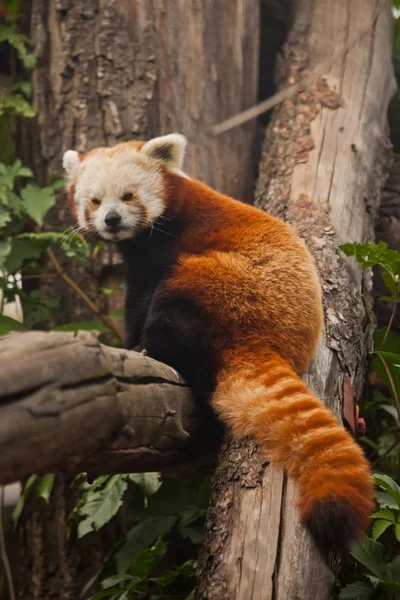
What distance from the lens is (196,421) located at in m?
2.30

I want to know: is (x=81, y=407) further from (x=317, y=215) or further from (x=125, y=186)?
(x=317, y=215)

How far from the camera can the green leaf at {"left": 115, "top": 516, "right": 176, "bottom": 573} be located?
287cm

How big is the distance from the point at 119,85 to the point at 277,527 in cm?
279

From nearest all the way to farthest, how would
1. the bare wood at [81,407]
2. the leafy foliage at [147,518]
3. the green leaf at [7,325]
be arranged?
1. the bare wood at [81,407]
2. the leafy foliage at [147,518]
3. the green leaf at [7,325]

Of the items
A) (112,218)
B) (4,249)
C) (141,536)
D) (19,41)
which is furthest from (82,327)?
(19,41)

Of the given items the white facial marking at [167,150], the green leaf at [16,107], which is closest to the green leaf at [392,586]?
the white facial marking at [167,150]

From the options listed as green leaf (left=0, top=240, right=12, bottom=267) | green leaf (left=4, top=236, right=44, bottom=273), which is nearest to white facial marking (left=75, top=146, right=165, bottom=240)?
green leaf (left=0, top=240, right=12, bottom=267)

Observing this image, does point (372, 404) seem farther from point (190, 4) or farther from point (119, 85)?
point (190, 4)

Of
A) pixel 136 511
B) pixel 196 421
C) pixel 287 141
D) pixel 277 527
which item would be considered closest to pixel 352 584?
pixel 277 527

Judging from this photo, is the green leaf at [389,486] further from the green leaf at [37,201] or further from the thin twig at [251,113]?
the green leaf at [37,201]

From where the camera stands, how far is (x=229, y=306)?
2287 mm

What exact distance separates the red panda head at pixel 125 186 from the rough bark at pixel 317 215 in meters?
0.71

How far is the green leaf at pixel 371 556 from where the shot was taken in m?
2.15

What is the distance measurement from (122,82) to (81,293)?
4.21 feet
